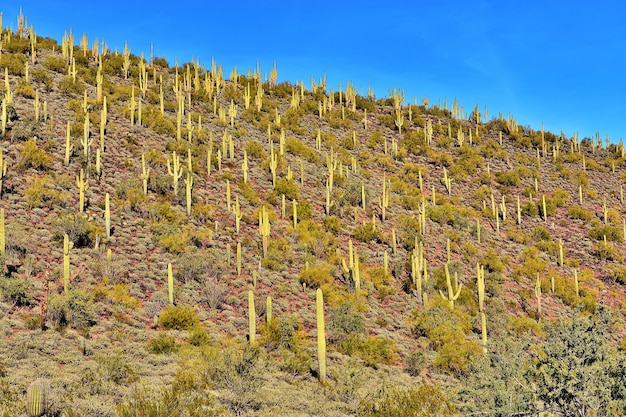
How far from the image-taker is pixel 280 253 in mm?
21438

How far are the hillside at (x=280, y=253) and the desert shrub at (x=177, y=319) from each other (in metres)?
0.06

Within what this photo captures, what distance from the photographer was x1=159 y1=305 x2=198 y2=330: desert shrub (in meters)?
15.3

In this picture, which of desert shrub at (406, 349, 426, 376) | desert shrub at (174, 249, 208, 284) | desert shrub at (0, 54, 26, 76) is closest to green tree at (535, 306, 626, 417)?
desert shrub at (406, 349, 426, 376)

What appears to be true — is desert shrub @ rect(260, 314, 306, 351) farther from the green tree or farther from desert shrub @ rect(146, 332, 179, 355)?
the green tree

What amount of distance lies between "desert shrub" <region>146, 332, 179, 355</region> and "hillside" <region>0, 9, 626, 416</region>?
0.03m

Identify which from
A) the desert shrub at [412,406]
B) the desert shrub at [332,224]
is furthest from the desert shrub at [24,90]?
the desert shrub at [412,406]

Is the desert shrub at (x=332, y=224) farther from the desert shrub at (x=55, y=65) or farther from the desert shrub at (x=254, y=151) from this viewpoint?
the desert shrub at (x=55, y=65)

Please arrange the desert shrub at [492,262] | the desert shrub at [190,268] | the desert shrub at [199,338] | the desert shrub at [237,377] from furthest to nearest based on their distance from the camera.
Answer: the desert shrub at [492,262] < the desert shrub at [190,268] < the desert shrub at [199,338] < the desert shrub at [237,377]

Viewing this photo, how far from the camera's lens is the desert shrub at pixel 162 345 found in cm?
1355

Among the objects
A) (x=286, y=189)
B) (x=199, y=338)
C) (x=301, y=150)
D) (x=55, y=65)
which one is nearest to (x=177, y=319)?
(x=199, y=338)

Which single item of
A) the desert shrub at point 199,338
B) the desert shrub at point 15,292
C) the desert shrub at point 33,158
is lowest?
the desert shrub at point 199,338

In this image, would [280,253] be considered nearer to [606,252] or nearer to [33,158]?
[33,158]

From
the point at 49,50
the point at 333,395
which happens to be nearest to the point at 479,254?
the point at 333,395

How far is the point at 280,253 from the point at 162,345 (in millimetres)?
8369
